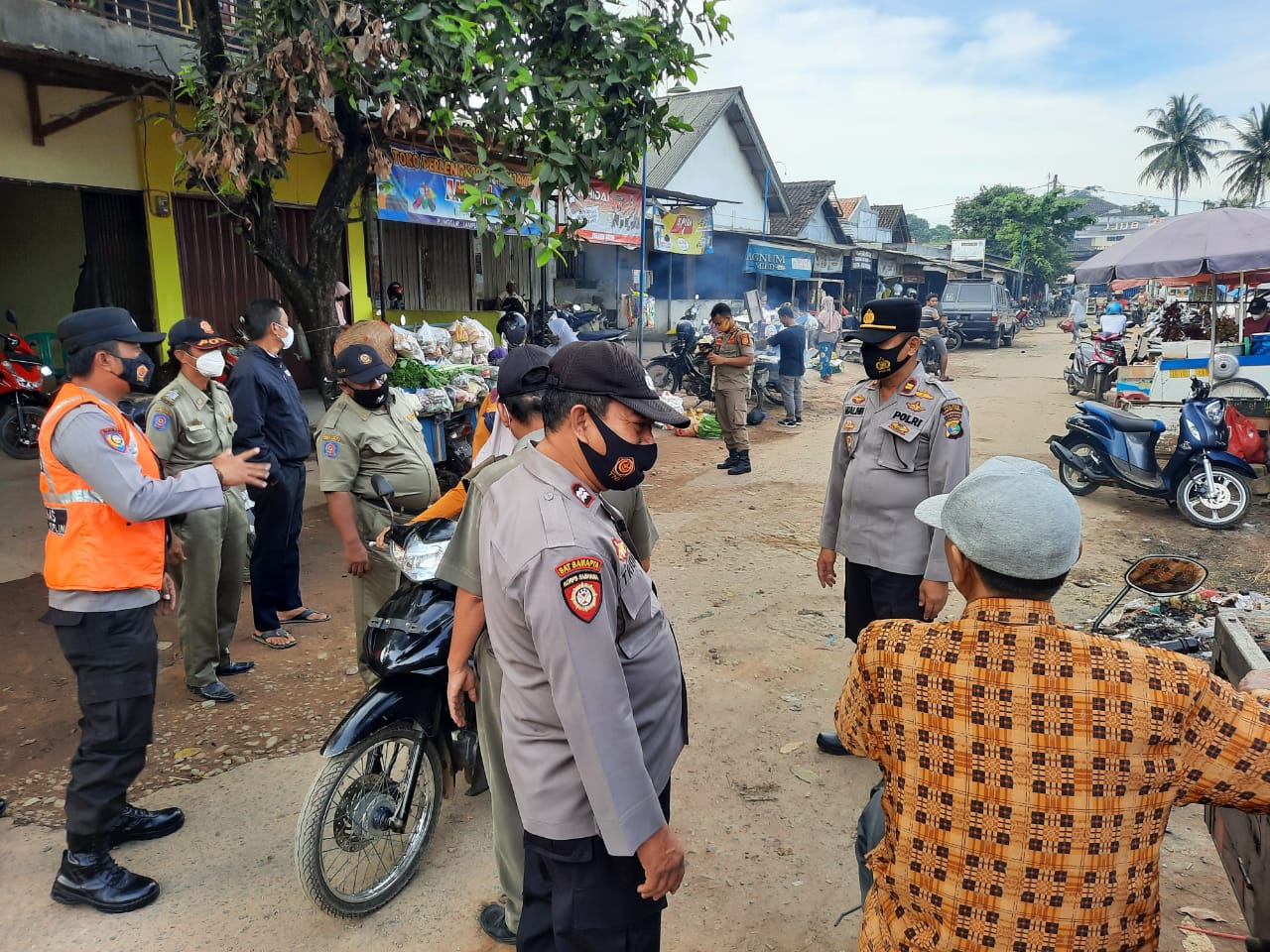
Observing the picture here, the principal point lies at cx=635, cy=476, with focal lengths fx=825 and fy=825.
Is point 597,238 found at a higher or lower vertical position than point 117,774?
higher

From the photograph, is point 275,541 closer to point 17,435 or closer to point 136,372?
point 136,372

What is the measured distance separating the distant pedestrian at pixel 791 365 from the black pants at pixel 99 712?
10.3m

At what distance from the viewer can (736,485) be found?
8.73 metres

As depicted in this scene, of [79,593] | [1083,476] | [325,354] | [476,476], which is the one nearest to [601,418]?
[476,476]

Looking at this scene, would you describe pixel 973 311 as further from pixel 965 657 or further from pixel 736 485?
pixel 965 657

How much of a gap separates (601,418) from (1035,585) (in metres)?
0.87

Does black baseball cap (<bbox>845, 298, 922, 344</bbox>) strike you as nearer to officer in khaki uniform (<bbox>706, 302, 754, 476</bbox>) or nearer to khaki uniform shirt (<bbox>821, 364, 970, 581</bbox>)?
khaki uniform shirt (<bbox>821, 364, 970, 581</bbox>)

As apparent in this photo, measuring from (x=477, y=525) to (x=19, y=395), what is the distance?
27.4ft

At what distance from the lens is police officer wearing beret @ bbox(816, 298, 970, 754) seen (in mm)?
3211

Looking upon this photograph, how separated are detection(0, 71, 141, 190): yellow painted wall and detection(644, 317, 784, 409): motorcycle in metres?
7.65

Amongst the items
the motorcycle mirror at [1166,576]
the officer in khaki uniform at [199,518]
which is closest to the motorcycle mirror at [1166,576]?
the motorcycle mirror at [1166,576]

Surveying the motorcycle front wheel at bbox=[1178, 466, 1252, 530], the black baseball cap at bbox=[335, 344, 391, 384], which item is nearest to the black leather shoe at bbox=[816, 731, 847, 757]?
the black baseball cap at bbox=[335, 344, 391, 384]

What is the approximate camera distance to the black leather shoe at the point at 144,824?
9.96 feet

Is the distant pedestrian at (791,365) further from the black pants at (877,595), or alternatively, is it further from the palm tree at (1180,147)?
the palm tree at (1180,147)
